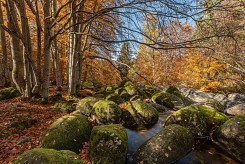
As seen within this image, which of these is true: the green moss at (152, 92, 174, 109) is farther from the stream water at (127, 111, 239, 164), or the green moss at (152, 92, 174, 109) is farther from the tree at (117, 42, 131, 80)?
the tree at (117, 42, 131, 80)

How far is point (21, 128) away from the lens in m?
4.65

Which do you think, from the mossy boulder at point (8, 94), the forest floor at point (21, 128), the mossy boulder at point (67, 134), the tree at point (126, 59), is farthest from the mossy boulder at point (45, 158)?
the mossy boulder at point (8, 94)

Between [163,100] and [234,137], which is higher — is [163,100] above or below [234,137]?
above

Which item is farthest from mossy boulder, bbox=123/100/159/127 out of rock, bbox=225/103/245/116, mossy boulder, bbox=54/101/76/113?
rock, bbox=225/103/245/116

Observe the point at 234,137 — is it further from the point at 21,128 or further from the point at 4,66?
the point at 4,66

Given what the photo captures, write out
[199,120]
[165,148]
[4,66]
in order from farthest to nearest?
[4,66] → [199,120] → [165,148]

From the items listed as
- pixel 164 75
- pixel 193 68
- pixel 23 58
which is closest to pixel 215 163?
pixel 23 58

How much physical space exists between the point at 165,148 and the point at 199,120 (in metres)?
2.09

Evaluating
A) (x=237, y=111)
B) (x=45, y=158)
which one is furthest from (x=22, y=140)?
(x=237, y=111)

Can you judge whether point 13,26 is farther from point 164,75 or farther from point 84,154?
point 164,75

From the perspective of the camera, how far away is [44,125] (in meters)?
5.06

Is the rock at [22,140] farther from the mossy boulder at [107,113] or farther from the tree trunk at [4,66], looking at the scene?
the tree trunk at [4,66]

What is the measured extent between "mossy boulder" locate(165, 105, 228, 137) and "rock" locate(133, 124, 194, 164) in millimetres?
1016

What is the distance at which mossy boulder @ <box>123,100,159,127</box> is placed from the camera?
21.9 ft
